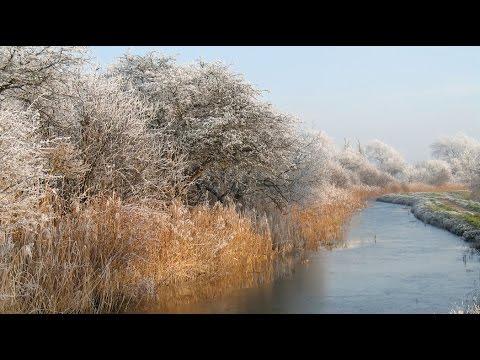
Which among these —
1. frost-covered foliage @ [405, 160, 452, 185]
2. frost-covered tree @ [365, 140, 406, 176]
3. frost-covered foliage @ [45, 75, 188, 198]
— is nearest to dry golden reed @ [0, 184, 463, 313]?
frost-covered foliage @ [45, 75, 188, 198]

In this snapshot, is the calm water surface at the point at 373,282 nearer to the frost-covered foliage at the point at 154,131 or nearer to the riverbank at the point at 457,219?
the riverbank at the point at 457,219

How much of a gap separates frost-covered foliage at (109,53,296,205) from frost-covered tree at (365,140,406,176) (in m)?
56.7

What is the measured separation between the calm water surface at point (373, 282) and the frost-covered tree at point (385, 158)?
2089 inches

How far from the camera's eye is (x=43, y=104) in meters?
12.2

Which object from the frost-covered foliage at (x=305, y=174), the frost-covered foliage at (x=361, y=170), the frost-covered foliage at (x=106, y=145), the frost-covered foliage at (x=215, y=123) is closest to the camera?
the frost-covered foliage at (x=106, y=145)

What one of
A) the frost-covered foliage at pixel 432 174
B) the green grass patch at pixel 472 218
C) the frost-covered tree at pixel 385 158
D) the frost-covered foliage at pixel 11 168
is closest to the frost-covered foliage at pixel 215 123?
the frost-covered foliage at pixel 11 168

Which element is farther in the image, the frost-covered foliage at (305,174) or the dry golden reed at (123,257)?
the frost-covered foliage at (305,174)

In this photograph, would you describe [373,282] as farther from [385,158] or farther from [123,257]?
[385,158]

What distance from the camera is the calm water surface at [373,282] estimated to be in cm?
1097

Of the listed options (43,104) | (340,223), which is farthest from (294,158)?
(43,104)

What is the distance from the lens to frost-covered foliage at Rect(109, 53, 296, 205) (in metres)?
15.2

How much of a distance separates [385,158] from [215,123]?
210 ft

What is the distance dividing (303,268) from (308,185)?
7254 mm
